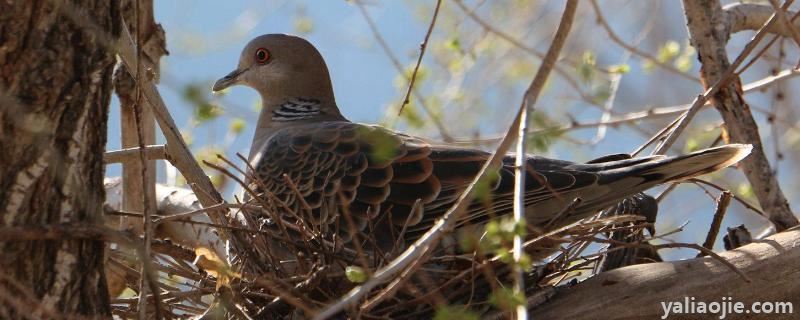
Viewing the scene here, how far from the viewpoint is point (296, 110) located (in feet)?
17.7

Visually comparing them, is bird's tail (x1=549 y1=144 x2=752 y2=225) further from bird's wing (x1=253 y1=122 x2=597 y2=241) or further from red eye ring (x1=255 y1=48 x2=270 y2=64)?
red eye ring (x1=255 y1=48 x2=270 y2=64)

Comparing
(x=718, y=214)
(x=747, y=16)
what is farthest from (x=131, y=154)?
(x=747, y=16)

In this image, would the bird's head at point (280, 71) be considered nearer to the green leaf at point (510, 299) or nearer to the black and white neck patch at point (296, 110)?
the black and white neck patch at point (296, 110)

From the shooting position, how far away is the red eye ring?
553 centimetres

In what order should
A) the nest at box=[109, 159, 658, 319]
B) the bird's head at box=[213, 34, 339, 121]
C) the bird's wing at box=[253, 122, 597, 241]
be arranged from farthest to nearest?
1. the bird's head at box=[213, 34, 339, 121]
2. the bird's wing at box=[253, 122, 597, 241]
3. the nest at box=[109, 159, 658, 319]

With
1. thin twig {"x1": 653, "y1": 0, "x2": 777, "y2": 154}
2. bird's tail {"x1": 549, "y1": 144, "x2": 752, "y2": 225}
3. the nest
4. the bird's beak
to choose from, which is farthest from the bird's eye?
thin twig {"x1": 653, "y1": 0, "x2": 777, "y2": 154}

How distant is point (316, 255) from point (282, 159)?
2.83 ft

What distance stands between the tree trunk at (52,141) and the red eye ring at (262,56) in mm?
2923

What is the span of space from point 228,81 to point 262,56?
210 mm

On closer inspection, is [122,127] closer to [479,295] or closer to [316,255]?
[316,255]

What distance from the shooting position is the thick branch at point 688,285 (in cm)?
315

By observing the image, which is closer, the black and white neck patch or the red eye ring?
the black and white neck patch

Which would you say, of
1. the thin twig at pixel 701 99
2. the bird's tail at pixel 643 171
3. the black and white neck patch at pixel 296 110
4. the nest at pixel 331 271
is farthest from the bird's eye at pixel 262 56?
the thin twig at pixel 701 99

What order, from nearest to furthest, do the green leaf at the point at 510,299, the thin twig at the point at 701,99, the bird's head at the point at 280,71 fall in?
the green leaf at the point at 510,299, the thin twig at the point at 701,99, the bird's head at the point at 280,71
